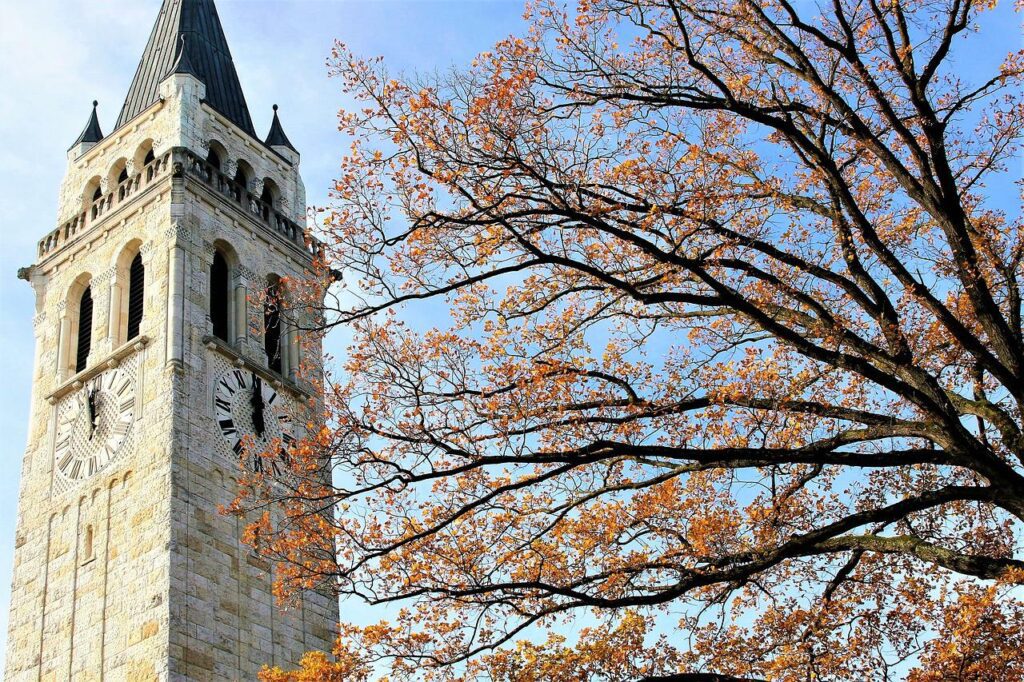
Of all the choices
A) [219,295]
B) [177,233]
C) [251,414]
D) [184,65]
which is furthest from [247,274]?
[184,65]

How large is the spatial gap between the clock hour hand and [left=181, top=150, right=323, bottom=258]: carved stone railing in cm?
408

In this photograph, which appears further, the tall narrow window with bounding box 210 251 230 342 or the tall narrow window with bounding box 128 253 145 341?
the tall narrow window with bounding box 210 251 230 342

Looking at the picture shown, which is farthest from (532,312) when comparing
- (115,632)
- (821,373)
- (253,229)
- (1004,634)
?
(253,229)

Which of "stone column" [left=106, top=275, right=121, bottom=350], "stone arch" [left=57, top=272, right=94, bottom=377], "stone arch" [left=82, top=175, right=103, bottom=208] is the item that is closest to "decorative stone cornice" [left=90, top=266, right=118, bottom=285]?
"stone column" [left=106, top=275, right=121, bottom=350]

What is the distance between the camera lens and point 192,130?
40438mm

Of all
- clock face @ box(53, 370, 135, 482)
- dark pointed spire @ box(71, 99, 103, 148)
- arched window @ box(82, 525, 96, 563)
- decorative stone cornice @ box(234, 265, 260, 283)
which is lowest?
arched window @ box(82, 525, 96, 563)

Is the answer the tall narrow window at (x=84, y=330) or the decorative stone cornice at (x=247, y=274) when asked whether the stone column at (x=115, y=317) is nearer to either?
the tall narrow window at (x=84, y=330)

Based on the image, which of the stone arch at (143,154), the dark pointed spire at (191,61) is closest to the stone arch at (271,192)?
the dark pointed spire at (191,61)

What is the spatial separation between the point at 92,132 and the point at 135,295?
31.6ft

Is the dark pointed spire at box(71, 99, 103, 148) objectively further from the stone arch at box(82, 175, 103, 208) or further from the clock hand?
the clock hand

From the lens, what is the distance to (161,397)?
110ft

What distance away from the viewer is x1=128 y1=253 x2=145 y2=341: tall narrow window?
3656 cm

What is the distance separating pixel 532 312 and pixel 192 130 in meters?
26.8

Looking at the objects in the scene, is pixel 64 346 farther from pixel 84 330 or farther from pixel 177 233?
pixel 177 233
